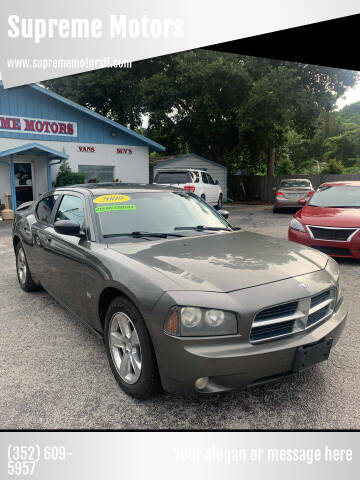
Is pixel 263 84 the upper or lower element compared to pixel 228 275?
upper

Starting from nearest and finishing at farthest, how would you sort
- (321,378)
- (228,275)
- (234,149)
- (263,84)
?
1. (228,275)
2. (321,378)
3. (263,84)
4. (234,149)

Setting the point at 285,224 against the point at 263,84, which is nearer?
the point at 285,224

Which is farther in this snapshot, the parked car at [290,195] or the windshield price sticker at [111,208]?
the parked car at [290,195]

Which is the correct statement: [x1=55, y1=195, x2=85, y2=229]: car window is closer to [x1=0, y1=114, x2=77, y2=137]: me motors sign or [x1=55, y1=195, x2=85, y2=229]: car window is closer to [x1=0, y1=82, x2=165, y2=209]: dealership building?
[x1=0, y1=82, x2=165, y2=209]: dealership building

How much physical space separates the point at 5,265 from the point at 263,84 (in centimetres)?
1866

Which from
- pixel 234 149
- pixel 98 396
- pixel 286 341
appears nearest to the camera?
pixel 286 341

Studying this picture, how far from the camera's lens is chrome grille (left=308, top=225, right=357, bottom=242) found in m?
6.89

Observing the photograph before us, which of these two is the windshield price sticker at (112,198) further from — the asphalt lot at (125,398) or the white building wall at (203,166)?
the white building wall at (203,166)

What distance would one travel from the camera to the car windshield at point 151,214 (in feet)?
12.2

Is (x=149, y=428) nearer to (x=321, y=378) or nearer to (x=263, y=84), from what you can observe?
(x=321, y=378)

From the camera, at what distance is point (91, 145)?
18.7 meters

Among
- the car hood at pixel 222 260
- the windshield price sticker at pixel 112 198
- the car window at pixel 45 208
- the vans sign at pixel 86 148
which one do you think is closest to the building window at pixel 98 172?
the vans sign at pixel 86 148

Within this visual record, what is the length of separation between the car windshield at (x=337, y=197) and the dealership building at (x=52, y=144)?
457 inches

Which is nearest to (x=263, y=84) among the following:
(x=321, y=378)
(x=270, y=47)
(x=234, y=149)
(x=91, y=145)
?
(x=234, y=149)
